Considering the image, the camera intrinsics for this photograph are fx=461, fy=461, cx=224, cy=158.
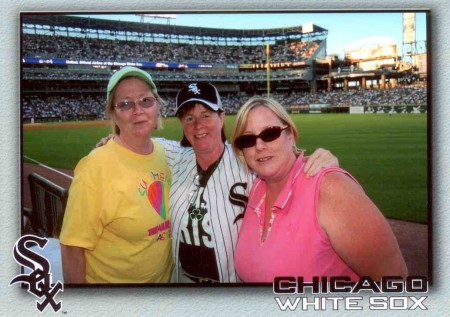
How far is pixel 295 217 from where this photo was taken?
248 cm

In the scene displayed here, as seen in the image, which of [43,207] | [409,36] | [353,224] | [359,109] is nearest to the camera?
[353,224]

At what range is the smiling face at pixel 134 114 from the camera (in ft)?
9.29

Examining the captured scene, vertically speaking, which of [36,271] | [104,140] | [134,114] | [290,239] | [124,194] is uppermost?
[134,114]

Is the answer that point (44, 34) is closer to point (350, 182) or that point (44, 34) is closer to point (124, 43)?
point (124, 43)

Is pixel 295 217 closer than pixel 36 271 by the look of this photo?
Yes

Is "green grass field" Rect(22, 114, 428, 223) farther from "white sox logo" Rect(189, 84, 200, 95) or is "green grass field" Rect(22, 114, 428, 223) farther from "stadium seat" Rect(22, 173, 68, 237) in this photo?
"white sox logo" Rect(189, 84, 200, 95)

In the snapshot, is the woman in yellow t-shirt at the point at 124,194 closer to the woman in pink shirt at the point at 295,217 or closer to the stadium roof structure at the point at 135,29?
the stadium roof structure at the point at 135,29

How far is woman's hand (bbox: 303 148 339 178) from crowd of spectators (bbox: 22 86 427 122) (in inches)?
21.2

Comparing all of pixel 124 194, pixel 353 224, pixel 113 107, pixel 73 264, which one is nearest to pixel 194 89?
pixel 113 107

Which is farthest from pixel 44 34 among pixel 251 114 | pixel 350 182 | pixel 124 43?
pixel 350 182

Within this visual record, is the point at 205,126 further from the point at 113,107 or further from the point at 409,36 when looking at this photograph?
the point at 409,36

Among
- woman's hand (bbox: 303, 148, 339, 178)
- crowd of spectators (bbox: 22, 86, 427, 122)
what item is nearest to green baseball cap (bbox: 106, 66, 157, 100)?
crowd of spectators (bbox: 22, 86, 427, 122)

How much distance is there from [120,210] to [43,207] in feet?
2.16

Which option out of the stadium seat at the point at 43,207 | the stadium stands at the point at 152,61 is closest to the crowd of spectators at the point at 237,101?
the stadium stands at the point at 152,61
